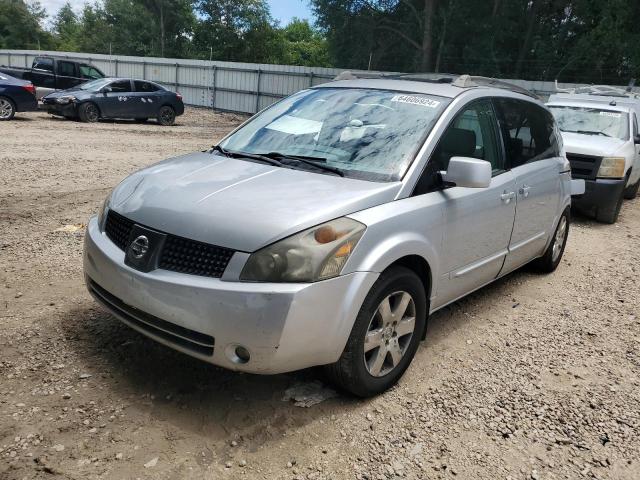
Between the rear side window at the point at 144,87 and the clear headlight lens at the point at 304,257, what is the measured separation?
55.6ft

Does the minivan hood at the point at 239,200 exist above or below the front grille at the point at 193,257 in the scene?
above

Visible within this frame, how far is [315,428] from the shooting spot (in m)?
2.90

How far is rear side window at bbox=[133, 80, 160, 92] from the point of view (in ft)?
59.2

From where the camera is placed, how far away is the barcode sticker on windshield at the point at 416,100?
374 centimetres

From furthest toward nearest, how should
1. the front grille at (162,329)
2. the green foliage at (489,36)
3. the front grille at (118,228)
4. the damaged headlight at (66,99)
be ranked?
1. the green foliage at (489,36)
2. the damaged headlight at (66,99)
3. the front grille at (118,228)
4. the front grille at (162,329)

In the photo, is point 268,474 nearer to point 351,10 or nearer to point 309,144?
point 309,144

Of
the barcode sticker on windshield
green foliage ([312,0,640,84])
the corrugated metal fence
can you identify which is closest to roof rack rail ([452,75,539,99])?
the barcode sticker on windshield

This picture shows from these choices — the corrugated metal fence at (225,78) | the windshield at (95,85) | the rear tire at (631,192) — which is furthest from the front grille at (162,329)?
the corrugated metal fence at (225,78)

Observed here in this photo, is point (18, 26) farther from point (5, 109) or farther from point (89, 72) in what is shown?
point (5, 109)

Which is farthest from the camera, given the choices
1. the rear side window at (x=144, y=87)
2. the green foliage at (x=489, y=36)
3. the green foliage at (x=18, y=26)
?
the green foliage at (x=18, y=26)

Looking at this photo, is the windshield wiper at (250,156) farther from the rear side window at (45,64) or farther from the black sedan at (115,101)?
the rear side window at (45,64)

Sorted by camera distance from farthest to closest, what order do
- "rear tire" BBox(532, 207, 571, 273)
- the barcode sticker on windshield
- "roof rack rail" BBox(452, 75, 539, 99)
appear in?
"rear tire" BBox(532, 207, 571, 273)
"roof rack rail" BBox(452, 75, 539, 99)
the barcode sticker on windshield

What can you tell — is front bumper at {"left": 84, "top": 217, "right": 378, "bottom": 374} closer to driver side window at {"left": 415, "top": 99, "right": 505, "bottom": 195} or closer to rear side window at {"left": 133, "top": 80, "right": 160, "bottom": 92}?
driver side window at {"left": 415, "top": 99, "right": 505, "bottom": 195}

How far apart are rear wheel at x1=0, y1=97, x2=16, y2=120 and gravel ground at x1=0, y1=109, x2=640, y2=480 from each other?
39.9ft
